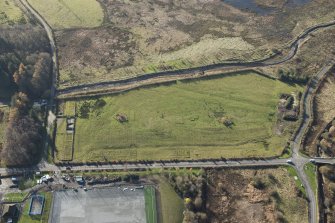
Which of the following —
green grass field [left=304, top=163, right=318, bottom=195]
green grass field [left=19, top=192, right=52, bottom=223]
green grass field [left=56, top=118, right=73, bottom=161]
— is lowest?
green grass field [left=19, top=192, right=52, bottom=223]

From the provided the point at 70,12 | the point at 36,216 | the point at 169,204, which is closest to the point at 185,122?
the point at 169,204

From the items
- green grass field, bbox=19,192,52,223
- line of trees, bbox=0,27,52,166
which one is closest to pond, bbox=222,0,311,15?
line of trees, bbox=0,27,52,166

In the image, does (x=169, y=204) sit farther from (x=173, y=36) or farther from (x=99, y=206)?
(x=173, y=36)

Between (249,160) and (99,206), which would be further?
(249,160)

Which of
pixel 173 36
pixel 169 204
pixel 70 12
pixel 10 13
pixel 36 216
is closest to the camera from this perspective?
pixel 36 216

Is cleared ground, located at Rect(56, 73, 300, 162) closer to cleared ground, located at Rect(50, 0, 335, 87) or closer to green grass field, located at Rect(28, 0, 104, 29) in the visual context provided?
cleared ground, located at Rect(50, 0, 335, 87)
